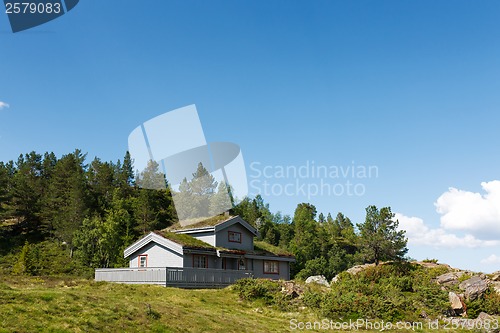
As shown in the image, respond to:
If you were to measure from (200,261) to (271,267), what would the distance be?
403 inches

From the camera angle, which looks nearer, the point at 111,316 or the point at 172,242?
the point at 111,316

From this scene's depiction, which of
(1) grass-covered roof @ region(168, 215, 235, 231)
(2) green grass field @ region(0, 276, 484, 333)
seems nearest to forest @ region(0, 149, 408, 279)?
(1) grass-covered roof @ region(168, 215, 235, 231)

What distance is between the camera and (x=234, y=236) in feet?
150

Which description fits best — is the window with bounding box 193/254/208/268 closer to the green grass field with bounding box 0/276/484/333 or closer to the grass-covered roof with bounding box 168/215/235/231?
the grass-covered roof with bounding box 168/215/235/231

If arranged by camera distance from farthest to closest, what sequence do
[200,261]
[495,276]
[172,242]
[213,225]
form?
[213,225], [495,276], [200,261], [172,242]

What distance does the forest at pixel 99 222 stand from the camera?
5469cm

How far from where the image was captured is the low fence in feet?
112

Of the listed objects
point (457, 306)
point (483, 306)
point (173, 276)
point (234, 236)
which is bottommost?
point (483, 306)

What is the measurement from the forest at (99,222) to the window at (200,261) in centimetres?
1944

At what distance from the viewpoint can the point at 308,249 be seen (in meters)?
75.2

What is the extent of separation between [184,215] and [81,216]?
16.9 meters

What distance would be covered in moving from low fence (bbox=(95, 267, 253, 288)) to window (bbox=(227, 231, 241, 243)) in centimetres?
576

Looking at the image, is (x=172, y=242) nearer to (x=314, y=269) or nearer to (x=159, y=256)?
(x=159, y=256)

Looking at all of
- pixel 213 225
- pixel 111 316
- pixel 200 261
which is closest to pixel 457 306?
pixel 200 261
